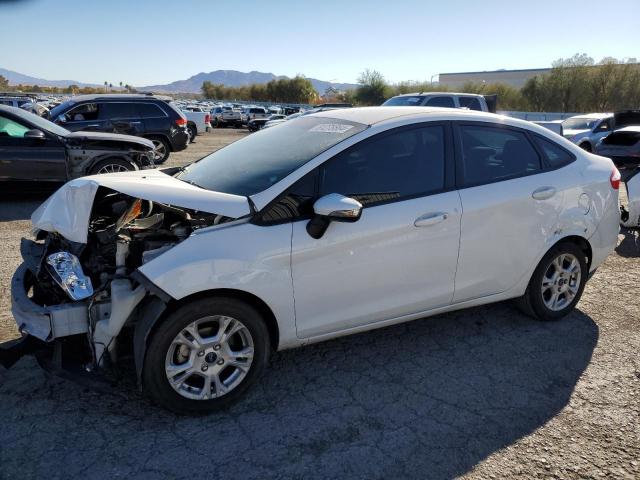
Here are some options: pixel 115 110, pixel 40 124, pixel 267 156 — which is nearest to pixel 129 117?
pixel 115 110

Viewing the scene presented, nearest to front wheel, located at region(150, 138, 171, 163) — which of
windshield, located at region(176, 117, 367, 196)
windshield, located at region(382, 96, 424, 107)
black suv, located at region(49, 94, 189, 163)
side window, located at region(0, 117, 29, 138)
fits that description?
black suv, located at region(49, 94, 189, 163)

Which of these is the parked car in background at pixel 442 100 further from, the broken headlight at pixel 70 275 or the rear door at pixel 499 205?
the broken headlight at pixel 70 275

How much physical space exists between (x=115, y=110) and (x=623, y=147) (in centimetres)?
1367

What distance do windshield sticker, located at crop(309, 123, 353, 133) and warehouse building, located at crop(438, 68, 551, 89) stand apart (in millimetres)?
73903

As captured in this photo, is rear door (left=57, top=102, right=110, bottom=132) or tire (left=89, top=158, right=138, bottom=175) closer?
tire (left=89, top=158, right=138, bottom=175)

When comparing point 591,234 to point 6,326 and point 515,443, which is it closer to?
point 515,443

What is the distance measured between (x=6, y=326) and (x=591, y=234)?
4.81 metres

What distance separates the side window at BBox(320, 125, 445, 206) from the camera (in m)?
3.37

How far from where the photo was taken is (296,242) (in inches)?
123

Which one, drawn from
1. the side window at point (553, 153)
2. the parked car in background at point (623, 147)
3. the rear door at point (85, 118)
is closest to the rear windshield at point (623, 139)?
the parked car in background at point (623, 147)

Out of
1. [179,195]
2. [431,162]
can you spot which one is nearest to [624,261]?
[431,162]

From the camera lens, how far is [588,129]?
17250 mm

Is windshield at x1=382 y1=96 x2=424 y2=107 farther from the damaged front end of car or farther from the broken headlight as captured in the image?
the broken headlight

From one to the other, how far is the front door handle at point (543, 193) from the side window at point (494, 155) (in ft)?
0.55
